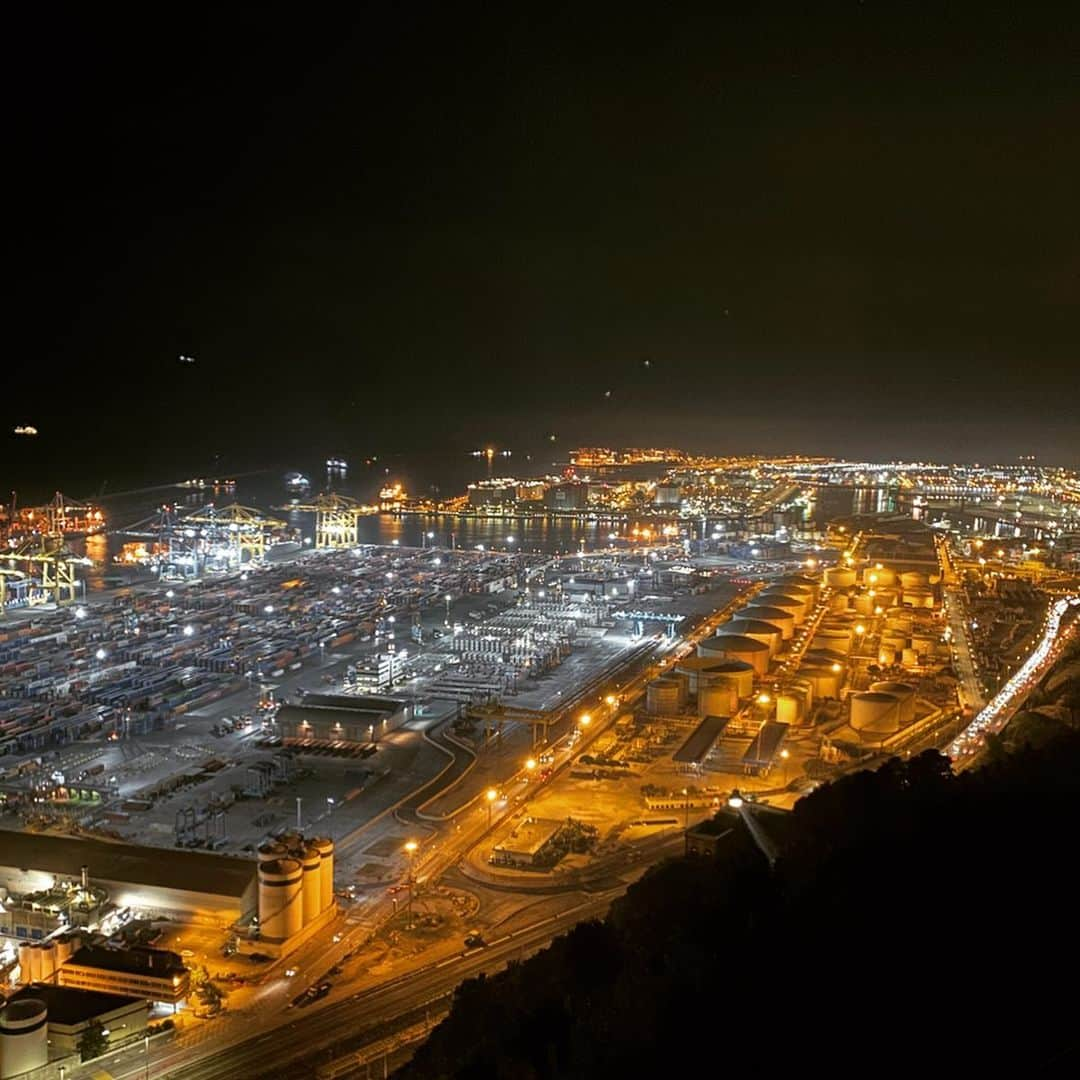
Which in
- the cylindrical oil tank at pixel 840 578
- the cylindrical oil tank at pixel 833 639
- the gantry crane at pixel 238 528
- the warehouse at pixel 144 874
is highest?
the gantry crane at pixel 238 528

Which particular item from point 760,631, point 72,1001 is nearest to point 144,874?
point 72,1001

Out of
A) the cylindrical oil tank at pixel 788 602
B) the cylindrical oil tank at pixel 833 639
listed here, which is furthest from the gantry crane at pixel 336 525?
the cylindrical oil tank at pixel 833 639

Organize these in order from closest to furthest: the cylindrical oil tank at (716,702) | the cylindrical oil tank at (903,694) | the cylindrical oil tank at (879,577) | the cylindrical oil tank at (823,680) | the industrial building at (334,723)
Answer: the industrial building at (334,723), the cylindrical oil tank at (903,694), the cylindrical oil tank at (716,702), the cylindrical oil tank at (823,680), the cylindrical oil tank at (879,577)

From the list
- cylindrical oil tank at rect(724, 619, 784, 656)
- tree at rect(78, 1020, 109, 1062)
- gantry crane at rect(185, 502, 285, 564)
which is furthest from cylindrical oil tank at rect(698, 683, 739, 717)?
gantry crane at rect(185, 502, 285, 564)

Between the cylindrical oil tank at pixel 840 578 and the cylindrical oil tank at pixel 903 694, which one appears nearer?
the cylindrical oil tank at pixel 903 694

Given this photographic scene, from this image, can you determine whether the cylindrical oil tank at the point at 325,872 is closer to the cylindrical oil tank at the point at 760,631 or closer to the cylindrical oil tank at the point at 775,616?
the cylindrical oil tank at the point at 760,631

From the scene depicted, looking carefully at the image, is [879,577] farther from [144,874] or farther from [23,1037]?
[23,1037]
